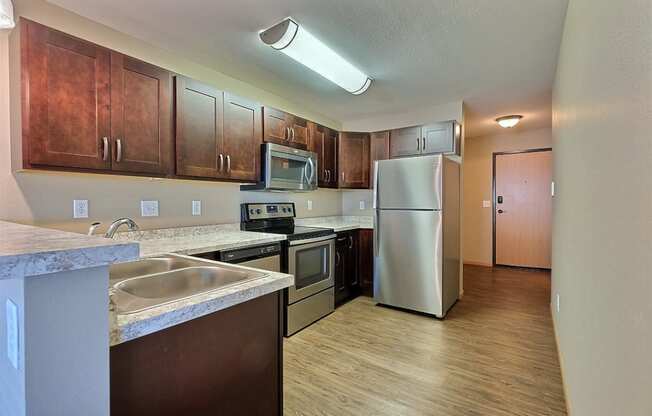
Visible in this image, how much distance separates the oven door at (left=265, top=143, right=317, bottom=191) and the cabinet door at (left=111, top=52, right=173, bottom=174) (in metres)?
0.89

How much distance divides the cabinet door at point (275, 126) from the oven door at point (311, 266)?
3.31 ft

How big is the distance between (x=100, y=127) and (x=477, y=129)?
16.5 feet

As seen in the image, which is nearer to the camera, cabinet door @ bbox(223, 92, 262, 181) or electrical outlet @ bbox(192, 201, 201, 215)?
cabinet door @ bbox(223, 92, 262, 181)

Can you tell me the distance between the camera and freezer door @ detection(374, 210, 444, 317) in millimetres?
3109

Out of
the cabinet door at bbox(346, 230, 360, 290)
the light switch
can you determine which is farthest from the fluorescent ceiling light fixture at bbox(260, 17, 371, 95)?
the light switch

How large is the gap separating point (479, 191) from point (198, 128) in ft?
16.0

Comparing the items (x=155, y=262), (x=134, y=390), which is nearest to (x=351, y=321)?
(x=155, y=262)

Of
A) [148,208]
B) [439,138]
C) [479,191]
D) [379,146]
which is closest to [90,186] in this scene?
[148,208]

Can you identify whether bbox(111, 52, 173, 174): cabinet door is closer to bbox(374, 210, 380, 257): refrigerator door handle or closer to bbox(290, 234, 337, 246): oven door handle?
bbox(290, 234, 337, 246): oven door handle

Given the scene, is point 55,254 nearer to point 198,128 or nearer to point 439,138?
point 198,128

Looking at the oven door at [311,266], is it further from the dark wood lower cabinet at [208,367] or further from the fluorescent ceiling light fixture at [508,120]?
the fluorescent ceiling light fixture at [508,120]

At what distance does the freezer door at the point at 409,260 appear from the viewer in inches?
122

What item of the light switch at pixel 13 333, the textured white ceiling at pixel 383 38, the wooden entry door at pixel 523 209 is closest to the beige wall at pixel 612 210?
the textured white ceiling at pixel 383 38

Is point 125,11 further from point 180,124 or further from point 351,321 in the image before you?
point 351,321
